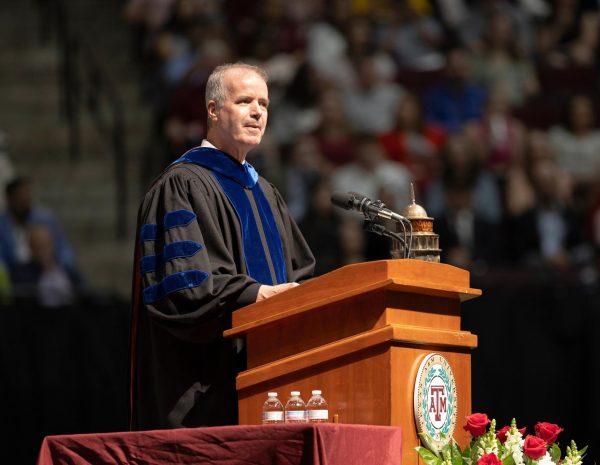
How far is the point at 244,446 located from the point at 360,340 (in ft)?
1.52

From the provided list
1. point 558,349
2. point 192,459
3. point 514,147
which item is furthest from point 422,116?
point 192,459

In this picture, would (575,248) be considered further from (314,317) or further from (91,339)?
(314,317)

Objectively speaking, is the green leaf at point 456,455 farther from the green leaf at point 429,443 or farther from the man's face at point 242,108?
the man's face at point 242,108

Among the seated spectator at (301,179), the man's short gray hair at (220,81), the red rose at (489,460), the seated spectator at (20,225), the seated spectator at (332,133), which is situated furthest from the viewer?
the seated spectator at (332,133)

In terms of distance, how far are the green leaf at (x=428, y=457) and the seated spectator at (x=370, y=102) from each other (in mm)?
7842

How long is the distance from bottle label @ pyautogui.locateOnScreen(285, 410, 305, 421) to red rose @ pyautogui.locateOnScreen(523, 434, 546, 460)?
0.64 m

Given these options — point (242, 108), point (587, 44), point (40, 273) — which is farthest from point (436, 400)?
point (587, 44)

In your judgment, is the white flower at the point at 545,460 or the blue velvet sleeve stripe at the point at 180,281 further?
the blue velvet sleeve stripe at the point at 180,281

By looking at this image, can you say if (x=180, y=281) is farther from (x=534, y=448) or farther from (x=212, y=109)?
(x=534, y=448)

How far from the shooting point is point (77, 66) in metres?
13.6

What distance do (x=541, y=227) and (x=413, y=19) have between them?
3.29 m

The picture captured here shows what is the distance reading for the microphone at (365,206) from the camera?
15.2 feet

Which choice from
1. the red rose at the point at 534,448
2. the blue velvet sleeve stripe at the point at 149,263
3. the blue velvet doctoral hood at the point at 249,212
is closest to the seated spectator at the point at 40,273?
the blue velvet doctoral hood at the point at 249,212

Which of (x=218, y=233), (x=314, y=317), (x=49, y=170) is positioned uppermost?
(x=49, y=170)
